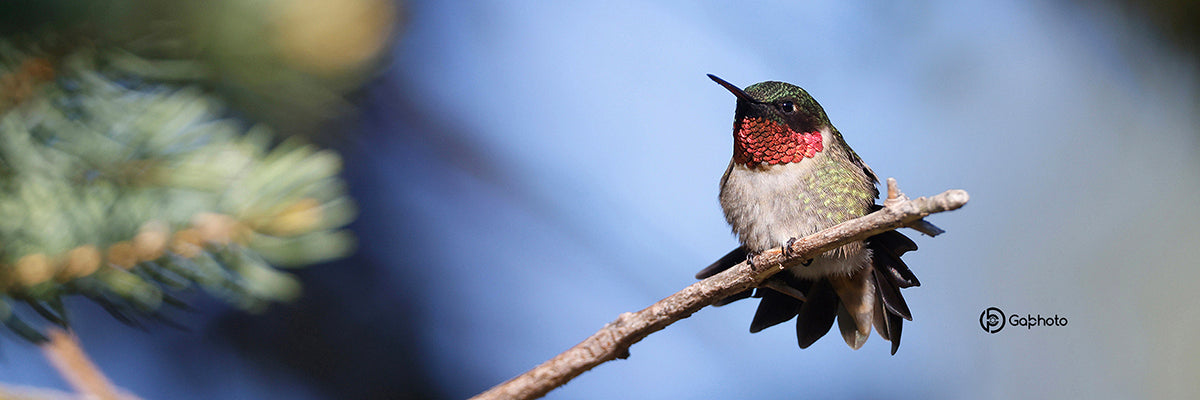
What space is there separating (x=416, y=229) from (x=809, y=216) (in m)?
0.61

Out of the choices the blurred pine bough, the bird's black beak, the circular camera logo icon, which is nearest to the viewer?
the blurred pine bough

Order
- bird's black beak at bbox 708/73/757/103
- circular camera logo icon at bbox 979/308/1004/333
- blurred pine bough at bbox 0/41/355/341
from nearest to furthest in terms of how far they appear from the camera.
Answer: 1. blurred pine bough at bbox 0/41/355/341
2. bird's black beak at bbox 708/73/757/103
3. circular camera logo icon at bbox 979/308/1004/333

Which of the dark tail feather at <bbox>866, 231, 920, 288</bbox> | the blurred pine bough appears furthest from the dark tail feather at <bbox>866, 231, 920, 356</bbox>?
the blurred pine bough

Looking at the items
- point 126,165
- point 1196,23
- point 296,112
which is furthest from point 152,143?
point 1196,23

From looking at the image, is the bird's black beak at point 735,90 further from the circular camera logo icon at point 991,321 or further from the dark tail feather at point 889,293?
the circular camera logo icon at point 991,321

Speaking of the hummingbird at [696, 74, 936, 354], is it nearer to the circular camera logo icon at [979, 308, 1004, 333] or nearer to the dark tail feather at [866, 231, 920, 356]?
the dark tail feather at [866, 231, 920, 356]

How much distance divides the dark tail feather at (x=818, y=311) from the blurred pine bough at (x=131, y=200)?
33 centimetres

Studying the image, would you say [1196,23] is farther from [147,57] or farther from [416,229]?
[147,57]

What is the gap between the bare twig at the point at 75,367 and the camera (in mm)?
353

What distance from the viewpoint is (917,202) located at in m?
0.31

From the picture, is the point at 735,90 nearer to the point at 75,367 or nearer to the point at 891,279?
the point at 891,279

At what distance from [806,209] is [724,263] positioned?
0.22 feet

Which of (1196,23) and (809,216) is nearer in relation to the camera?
(809,216)

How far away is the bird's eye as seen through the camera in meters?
0.51
